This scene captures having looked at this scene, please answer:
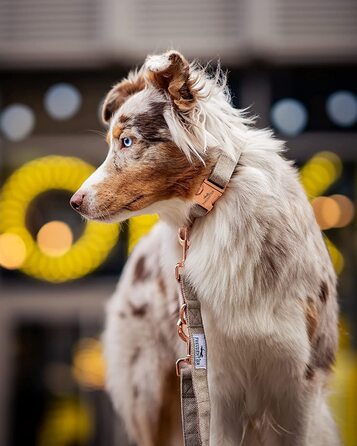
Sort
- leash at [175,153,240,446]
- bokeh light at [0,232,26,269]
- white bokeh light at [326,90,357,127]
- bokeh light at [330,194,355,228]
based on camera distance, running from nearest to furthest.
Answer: leash at [175,153,240,446]
bokeh light at [330,194,355,228]
white bokeh light at [326,90,357,127]
bokeh light at [0,232,26,269]

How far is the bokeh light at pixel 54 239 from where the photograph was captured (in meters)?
5.94

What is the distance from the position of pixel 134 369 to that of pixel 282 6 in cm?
406

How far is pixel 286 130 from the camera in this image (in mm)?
5816

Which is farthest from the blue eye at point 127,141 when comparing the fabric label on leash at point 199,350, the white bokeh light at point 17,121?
the white bokeh light at point 17,121

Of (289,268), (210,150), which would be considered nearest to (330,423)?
(289,268)

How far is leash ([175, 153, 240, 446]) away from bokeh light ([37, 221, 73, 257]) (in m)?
4.23

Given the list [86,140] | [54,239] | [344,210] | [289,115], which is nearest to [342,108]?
[289,115]

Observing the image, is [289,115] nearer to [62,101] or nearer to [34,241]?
[62,101]

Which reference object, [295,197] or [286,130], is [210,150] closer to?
[295,197]

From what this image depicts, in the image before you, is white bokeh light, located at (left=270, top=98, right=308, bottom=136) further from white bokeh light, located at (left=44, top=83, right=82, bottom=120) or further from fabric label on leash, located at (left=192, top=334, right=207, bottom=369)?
fabric label on leash, located at (left=192, top=334, right=207, bottom=369)

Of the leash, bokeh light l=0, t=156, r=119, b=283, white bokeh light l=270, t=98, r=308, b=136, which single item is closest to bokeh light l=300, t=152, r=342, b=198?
white bokeh light l=270, t=98, r=308, b=136

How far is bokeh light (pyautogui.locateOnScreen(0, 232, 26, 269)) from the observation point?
5.98 metres

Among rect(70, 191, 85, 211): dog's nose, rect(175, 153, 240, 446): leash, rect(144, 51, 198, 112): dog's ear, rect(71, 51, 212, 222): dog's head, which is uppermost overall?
rect(144, 51, 198, 112): dog's ear

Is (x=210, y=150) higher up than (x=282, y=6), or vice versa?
(x=282, y=6)
